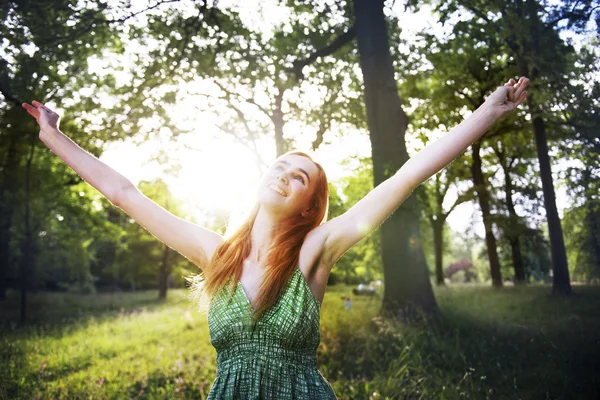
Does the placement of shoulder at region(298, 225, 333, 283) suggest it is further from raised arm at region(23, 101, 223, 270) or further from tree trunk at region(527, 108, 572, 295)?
tree trunk at region(527, 108, 572, 295)

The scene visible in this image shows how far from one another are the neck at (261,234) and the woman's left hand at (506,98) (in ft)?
3.29

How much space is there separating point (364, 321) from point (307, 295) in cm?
688

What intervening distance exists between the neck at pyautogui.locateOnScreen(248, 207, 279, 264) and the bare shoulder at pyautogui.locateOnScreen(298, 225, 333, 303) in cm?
16

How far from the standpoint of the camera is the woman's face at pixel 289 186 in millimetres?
2006

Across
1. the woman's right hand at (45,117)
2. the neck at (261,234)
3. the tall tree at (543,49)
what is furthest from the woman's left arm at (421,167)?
the tall tree at (543,49)

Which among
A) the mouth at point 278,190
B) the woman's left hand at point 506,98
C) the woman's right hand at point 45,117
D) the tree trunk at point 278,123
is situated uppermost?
the tree trunk at point 278,123

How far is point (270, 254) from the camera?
193 centimetres

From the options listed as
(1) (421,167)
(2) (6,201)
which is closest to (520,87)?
(1) (421,167)

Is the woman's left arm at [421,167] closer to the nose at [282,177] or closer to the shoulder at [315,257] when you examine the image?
the shoulder at [315,257]

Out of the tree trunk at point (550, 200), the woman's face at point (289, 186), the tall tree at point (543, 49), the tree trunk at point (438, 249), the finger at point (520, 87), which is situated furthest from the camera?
the tree trunk at point (438, 249)

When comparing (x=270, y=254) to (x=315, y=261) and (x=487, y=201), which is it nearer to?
(x=315, y=261)

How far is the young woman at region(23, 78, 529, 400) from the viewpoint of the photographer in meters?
1.79

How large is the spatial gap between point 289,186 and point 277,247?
0.27 meters

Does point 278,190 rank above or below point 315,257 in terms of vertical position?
above
